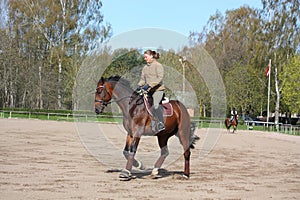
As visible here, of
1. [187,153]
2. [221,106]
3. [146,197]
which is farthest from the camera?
[221,106]

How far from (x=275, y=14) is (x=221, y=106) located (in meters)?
14.0

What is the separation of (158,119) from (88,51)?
43814 millimetres

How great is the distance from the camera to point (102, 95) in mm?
10195

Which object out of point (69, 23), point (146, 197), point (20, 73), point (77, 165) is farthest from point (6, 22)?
point (146, 197)

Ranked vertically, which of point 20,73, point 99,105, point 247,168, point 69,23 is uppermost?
point 69,23

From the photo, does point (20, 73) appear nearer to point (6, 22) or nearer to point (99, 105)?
point (6, 22)

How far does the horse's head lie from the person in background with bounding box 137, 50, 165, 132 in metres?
0.67

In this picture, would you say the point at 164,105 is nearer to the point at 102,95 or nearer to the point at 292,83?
the point at 102,95

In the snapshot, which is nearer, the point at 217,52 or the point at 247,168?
the point at 247,168

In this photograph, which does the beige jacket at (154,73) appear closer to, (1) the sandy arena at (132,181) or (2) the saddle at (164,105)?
(2) the saddle at (164,105)

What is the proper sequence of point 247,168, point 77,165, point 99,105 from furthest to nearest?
point 247,168, point 77,165, point 99,105

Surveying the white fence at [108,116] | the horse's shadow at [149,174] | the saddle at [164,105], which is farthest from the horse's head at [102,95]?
the white fence at [108,116]

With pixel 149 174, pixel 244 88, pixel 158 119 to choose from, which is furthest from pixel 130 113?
pixel 244 88

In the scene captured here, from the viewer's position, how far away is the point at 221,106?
43.7m
